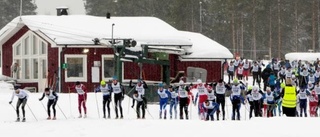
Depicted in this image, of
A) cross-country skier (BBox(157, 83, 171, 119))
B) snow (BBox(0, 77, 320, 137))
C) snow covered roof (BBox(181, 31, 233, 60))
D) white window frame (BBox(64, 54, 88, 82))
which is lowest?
snow (BBox(0, 77, 320, 137))

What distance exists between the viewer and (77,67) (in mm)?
35812

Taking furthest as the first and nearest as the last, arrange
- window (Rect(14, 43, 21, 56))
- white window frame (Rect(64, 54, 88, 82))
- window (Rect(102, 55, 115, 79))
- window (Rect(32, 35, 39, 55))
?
window (Rect(14, 43, 21, 56)) < window (Rect(32, 35, 39, 55)) < window (Rect(102, 55, 115, 79)) < white window frame (Rect(64, 54, 88, 82))

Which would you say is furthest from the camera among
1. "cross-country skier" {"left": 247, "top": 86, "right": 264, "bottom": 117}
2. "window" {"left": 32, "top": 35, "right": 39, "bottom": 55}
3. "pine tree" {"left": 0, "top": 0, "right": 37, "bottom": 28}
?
"pine tree" {"left": 0, "top": 0, "right": 37, "bottom": 28}

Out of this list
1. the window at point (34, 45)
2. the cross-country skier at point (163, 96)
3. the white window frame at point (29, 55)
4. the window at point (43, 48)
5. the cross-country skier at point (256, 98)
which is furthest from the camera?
the window at point (34, 45)

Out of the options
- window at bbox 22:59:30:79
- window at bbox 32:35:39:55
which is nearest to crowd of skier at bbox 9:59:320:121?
window at bbox 32:35:39:55

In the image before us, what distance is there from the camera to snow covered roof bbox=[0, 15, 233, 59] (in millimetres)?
35344

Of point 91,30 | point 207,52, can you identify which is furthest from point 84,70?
point 207,52

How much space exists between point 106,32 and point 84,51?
7.27 ft

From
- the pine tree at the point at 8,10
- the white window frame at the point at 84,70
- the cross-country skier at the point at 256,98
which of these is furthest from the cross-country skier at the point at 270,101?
the pine tree at the point at 8,10

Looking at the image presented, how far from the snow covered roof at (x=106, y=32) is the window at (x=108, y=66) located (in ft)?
4.00

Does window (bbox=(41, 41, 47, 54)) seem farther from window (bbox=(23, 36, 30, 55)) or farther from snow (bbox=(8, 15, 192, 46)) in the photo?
window (bbox=(23, 36, 30, 55))

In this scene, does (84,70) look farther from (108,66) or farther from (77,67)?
(108,66)

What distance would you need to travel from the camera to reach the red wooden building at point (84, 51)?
3538 centimetres

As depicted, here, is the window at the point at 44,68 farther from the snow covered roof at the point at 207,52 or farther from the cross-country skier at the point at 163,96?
the cross-country skier at the point at 163,96
